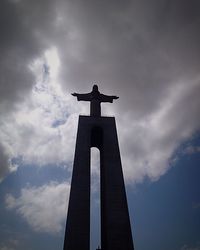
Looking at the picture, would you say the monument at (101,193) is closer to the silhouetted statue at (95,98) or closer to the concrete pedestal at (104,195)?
the concrete pedestal at (104,195)

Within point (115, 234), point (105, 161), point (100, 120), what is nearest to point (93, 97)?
point (100, 120)

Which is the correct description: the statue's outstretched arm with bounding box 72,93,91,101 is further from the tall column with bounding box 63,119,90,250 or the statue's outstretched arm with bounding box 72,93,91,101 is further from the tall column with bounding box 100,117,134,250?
the tall column with bounding box 63,119,90,250

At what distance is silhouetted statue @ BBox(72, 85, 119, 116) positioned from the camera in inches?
837

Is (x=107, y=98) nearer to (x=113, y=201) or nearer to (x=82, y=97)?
(x=82, y=97)

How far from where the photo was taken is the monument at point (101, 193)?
1302cm

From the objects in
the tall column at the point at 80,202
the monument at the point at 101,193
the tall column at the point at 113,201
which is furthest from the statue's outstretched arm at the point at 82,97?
the tall column at the point at 80,202

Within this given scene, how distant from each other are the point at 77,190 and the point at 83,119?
268 inches

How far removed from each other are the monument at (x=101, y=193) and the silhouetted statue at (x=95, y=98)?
9.7 inches

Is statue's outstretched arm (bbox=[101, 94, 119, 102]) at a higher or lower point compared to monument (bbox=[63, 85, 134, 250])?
higher

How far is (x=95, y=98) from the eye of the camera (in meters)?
22.2

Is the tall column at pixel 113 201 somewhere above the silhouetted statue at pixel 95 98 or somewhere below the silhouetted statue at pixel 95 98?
below

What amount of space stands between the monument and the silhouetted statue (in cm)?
25

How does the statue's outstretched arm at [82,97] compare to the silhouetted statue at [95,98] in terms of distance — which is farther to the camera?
the statue's outstretched arm at [82,97]

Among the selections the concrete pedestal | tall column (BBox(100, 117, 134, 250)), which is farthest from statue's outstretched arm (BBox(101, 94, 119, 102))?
tall column (BBox(100, 117, 134, 250))
